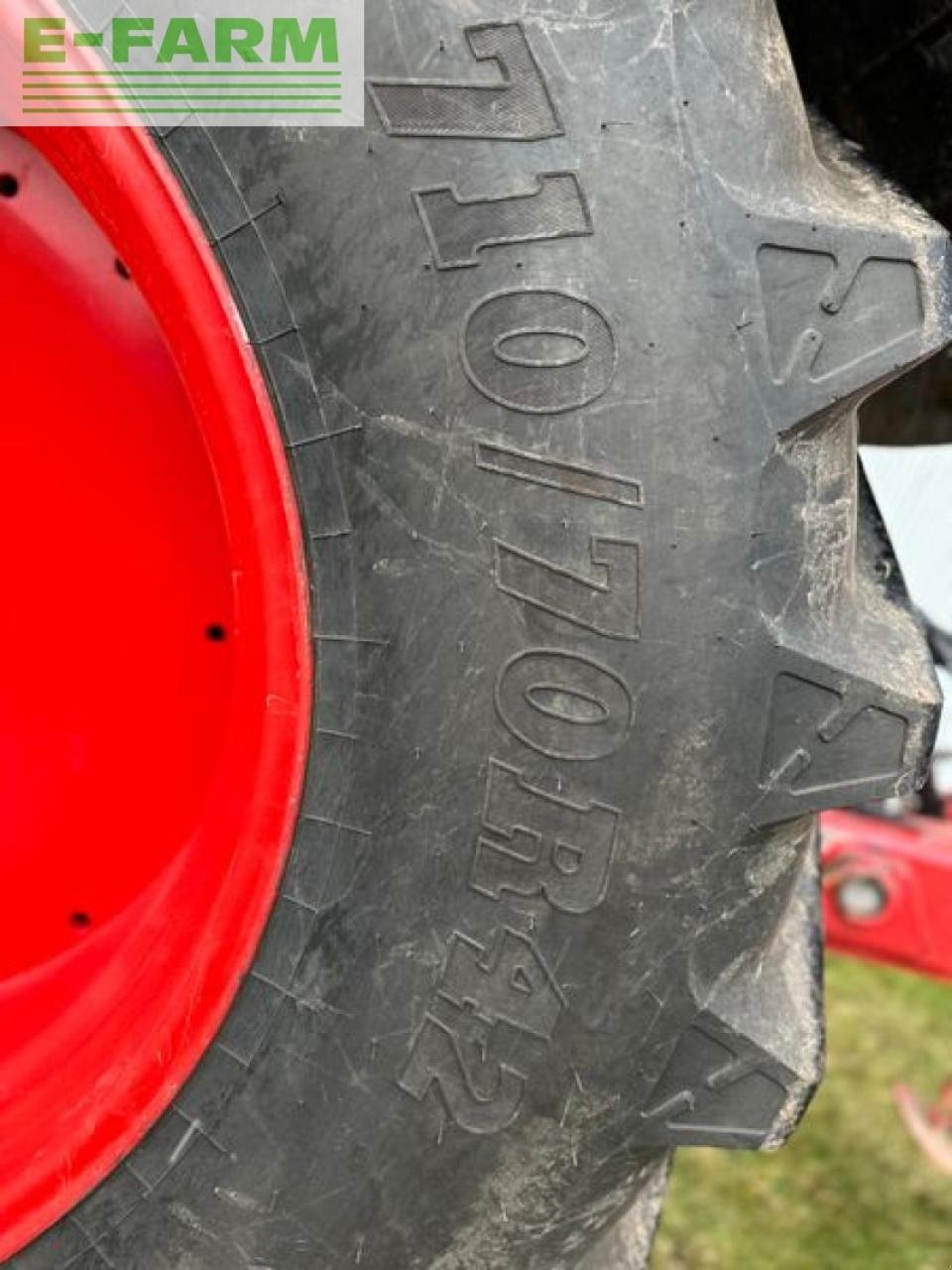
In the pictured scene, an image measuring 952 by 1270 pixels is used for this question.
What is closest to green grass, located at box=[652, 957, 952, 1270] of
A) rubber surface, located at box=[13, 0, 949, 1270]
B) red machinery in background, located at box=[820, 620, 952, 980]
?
red machinery in background, located at box=[820, 620, 952, 980]

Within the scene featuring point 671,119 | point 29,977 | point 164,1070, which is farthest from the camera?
point 29,977

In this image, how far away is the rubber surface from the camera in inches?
30.9

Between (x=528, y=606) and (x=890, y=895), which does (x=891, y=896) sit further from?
(x=528, y=606)

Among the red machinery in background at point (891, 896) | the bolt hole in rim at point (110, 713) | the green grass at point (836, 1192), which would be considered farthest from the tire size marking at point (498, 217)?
the green grass at point (836, 1192)

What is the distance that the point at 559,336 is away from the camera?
0.80 meters

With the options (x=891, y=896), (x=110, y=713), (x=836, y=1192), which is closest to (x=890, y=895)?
(x=891, y=896)

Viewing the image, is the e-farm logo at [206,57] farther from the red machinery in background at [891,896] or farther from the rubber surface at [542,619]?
the red machinery in background at [891,896]

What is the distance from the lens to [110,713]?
1.01 m

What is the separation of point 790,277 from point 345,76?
0.81ft

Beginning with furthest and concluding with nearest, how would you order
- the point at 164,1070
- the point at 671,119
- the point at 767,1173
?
the point at 767,1173
the point at 164,1070
the point at 671,119

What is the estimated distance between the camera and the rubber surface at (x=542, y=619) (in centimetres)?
78

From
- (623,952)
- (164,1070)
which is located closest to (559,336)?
(623,952)

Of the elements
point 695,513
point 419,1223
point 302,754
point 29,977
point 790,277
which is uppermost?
point 790,277

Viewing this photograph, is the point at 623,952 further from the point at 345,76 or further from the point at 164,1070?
the point at 345,76
